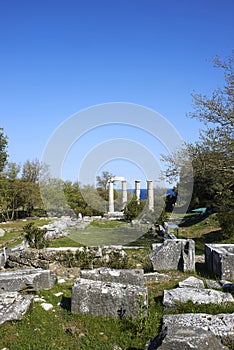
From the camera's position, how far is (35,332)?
5.88 metres

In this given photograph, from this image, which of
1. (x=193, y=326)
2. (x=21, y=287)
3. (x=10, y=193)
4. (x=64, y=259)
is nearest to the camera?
(x=193, y=326)

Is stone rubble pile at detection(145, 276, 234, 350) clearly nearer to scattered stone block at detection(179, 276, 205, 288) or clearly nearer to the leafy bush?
scattered stone block at detection(179, 276, 205, 288)

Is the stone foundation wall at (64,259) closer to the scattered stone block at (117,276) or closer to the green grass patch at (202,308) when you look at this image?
the scattered stone block at (117,276)

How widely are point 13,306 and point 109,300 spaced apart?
74.7 inches

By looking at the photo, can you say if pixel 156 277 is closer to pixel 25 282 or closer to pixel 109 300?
pixel 109 300

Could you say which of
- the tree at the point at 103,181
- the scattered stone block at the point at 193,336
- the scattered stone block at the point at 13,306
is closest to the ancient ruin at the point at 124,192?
the tree at the point at 103,181

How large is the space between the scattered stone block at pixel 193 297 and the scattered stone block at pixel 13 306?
2847 millimetres

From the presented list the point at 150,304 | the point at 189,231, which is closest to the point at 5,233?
the point at 189,231

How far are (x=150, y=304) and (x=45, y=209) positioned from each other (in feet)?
122

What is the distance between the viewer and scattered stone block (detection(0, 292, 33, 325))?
243 inches

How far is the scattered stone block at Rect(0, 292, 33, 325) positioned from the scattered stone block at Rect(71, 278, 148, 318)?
0.96 metres

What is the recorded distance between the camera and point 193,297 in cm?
703

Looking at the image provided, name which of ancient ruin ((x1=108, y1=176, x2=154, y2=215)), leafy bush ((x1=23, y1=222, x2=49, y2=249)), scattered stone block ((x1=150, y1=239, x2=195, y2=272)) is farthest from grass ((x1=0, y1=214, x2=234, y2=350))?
ancient ruin ((x1=108, y1=176, x2=154, y2=215))

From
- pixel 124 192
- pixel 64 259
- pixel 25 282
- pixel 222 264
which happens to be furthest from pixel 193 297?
pixel 124 192
